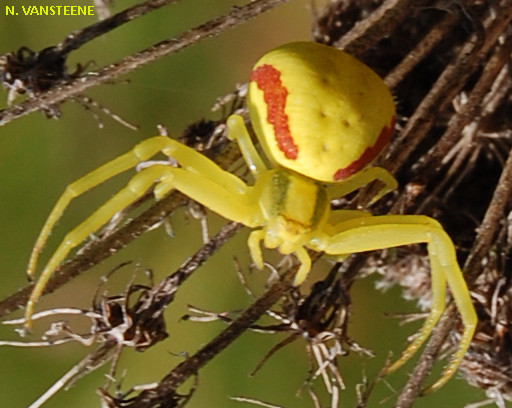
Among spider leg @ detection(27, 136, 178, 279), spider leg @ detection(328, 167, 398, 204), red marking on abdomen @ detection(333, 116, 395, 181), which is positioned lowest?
spider leg @ detection(328, 167, 398, 204)

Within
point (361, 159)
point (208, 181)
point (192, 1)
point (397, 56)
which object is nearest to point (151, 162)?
point (208, 181)

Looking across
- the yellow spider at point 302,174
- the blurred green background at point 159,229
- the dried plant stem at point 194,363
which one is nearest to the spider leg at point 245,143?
the yellow spider at point 302,174

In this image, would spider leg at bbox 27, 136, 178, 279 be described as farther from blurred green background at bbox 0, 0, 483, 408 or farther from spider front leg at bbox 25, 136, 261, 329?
blurred green background at bbox 0, 0, 483, 408

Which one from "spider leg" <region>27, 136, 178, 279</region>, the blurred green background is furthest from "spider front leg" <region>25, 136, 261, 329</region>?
the blurred green background

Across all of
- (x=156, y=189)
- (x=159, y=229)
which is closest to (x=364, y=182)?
(x=156, y=189)

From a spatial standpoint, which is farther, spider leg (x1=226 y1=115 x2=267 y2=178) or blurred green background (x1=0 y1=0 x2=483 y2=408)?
blurred green background (x1=0 y1=0 x2=483 y2=408)

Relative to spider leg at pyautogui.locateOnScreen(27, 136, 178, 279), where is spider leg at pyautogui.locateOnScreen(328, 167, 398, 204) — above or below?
below

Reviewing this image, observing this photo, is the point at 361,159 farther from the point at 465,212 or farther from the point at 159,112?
the point at 159,112
